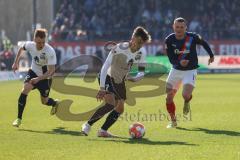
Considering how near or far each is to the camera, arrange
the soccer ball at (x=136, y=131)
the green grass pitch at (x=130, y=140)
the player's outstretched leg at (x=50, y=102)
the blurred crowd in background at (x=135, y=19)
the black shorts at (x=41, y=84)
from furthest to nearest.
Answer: the blurred crowd in background at (x=135, y=19) → the player's outstretched leg at (x=50, y=102) → the black shorts at (x=41, y=84) → the soccer ball at (x=136, y=131) → the green grass pitch at (x=130, y=140)

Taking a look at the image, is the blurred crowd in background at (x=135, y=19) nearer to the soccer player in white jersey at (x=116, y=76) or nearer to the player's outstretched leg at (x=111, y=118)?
the soccer player in white jersey at (x=116, y=76)

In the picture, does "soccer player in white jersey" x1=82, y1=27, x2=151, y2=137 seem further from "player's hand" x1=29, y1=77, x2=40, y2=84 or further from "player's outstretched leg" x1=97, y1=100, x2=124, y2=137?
"player's hand" x1=29, y1=77, x2=40, y2=84

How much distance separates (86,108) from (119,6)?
23.3 m

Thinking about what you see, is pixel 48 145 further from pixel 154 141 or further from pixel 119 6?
pixel 119 6

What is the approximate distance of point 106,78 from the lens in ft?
38.6

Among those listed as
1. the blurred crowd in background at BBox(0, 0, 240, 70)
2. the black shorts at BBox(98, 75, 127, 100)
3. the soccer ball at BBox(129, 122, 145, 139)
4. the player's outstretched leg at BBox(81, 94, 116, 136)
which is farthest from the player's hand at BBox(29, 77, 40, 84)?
the blurred crowd in background at BBox(0, 0, 240, 70)

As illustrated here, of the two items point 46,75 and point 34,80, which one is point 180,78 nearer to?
point 46,75

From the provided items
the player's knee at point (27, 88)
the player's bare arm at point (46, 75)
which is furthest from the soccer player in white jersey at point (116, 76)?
the player's knee at point (27, 88)

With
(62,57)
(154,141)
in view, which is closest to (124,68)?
(154,141)

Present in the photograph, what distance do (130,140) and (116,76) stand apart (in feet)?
4.16

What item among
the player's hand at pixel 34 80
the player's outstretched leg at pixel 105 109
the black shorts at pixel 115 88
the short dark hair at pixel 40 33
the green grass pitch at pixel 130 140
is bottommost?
the green grass pitch at pixel 130 140

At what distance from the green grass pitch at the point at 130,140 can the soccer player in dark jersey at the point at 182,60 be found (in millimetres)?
676

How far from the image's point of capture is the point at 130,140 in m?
11.4

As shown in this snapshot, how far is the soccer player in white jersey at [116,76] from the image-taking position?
11.6 m
